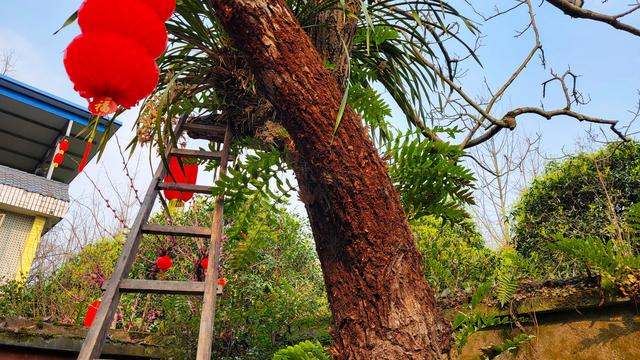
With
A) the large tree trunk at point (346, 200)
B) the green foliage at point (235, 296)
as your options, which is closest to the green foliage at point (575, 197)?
the green foliage at point (235, 296)

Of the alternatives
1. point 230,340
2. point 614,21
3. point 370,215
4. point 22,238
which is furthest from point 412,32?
point 22,238

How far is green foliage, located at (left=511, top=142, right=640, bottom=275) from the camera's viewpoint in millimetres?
4965

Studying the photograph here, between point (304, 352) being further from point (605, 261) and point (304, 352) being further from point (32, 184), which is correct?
point (32, 184)

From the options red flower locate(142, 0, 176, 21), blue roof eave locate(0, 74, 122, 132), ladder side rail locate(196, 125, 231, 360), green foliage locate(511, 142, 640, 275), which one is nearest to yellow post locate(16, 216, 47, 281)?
blue roof eave locate(0, 74, 122, 132)

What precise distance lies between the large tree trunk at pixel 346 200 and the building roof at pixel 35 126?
21.3ft

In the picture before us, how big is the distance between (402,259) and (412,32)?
55.3 inches

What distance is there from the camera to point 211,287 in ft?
6.38

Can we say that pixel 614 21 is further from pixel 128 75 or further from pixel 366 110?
pixel 128 75

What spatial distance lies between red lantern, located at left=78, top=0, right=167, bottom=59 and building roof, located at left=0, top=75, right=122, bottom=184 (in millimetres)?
6150

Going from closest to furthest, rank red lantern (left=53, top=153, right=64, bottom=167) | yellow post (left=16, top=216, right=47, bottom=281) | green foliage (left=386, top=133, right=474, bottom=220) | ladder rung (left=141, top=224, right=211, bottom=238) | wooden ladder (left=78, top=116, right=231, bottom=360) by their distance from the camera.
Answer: green foliage (left=386, top=133, right=474, bottom=220)
wooden ladder (left=78, top=116, right=231, bottom=360)
ladder rung (left=141, top=224, right=211, bottom=238)
red lantern (left=53, top=153, right=64, bottom=167)
yellow post (left=16, top=216, right=47, bottom=281)

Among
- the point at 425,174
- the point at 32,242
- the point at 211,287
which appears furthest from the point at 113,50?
the point at 32,242

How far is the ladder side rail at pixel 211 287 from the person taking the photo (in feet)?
5.80

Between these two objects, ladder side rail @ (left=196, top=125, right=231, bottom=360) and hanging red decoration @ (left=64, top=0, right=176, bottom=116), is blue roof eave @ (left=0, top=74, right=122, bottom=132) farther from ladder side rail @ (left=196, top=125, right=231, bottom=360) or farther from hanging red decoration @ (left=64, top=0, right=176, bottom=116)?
hanging red decoration @ (left=64, top=0, right=176, bottom=116)

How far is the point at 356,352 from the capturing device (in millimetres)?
979
